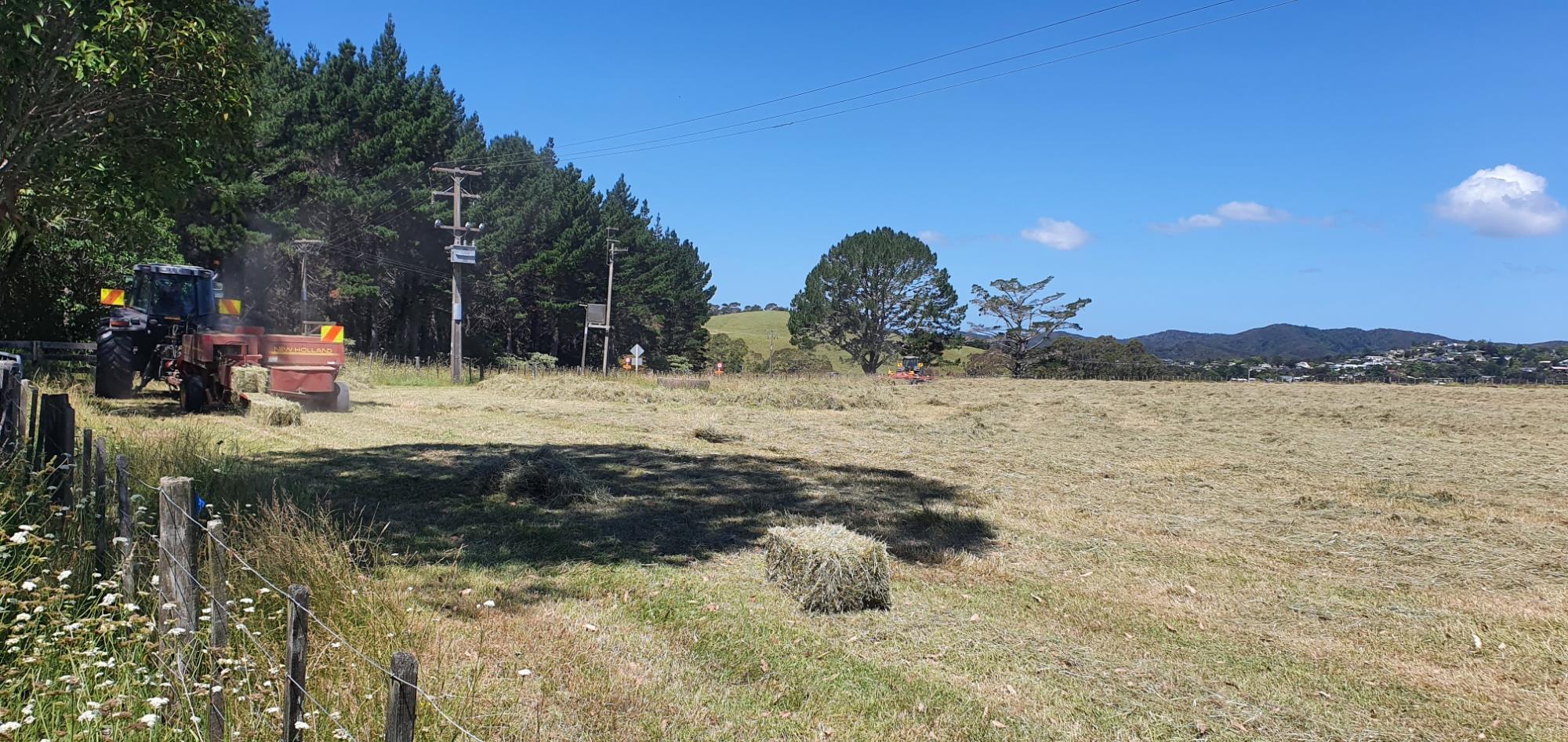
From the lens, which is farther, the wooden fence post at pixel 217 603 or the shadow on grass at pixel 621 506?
the shadow on grass at pixel 621 506

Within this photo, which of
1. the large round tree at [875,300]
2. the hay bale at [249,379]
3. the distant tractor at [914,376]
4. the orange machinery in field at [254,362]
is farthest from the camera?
the large round tree at [875,300]

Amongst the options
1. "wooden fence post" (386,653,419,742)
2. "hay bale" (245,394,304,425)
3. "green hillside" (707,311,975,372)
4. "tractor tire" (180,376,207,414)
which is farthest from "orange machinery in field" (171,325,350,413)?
"green hillside" (707,311,975,372)

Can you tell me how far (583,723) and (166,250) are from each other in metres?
32.3

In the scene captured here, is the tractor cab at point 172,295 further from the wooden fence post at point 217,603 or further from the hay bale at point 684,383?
the wooden fence post at point 217,603

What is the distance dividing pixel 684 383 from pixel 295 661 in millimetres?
32251

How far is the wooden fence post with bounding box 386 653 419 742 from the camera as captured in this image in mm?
2365

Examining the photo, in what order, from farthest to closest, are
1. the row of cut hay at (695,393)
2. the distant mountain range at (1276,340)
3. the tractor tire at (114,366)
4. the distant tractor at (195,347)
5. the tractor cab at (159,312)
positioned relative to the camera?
the distant mountain range at (1276,340) < the row of cut hay at (695,393) < the tractor cab at (159,312) < the tractor tire at (114,366) < the distant tractor at (195,347)

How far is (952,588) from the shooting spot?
7.18m

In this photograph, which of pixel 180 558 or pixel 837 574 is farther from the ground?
pixel 180 558

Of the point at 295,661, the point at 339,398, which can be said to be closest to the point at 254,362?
the point at 339,398

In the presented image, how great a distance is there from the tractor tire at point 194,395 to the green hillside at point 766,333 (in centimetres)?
6059

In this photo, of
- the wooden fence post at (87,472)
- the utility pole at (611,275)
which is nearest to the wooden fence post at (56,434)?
the wooden fence post at (87,472)

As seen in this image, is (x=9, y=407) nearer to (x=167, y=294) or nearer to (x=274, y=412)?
(x=274, y=412)

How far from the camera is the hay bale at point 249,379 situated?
53.9ft
